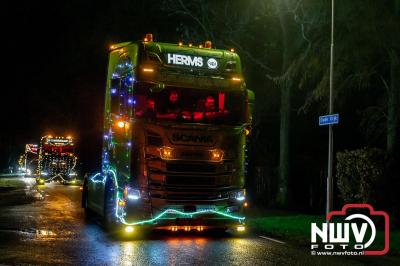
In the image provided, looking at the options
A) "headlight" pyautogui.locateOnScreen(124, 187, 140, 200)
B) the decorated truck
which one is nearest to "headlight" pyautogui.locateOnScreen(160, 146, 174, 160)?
"headlight" pyautogui.locateOnScreen(124, 187, 140, 200)

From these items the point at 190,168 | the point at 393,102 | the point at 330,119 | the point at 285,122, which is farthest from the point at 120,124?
the point at 285,122

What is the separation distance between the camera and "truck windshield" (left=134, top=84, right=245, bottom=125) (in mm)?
13227

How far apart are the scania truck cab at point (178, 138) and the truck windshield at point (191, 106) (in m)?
0.02

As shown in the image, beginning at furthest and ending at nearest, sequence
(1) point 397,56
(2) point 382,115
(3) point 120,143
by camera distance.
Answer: (2) point 382,115, (1) point 397,56, (3) point 120,143

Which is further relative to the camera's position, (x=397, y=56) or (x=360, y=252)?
(x=397, y=56)

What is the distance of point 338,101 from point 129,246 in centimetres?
1143

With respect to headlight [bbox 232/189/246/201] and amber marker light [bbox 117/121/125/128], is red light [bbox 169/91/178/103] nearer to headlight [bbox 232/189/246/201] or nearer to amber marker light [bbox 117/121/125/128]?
amber marker light [bbox 117/121/125/128]

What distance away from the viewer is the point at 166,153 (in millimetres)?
13195

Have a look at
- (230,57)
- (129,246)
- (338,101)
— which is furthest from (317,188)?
(129,246)

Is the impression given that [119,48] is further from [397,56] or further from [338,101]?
[338,101]

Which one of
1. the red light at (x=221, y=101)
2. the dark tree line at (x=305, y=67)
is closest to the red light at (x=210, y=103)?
the red light at (x=221, y=101)

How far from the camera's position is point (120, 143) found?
1398 cm
